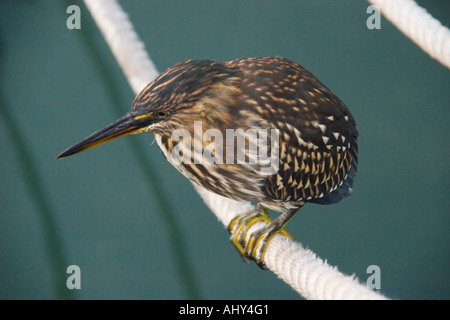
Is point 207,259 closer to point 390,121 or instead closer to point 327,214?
point 327,214

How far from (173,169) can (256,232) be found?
1261 mm

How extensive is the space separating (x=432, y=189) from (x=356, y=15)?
941 millimetres

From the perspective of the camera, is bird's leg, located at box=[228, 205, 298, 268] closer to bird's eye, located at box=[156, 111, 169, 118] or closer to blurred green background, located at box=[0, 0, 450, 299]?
bird's eye, located at box=[156, 111, 169, 118]

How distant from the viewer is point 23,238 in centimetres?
245

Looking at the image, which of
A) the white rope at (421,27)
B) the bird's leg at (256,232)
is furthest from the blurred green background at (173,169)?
the white rope at (421,27)

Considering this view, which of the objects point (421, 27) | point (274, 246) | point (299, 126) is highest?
point (421, 27)

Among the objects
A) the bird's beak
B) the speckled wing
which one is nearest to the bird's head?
the bird's beak

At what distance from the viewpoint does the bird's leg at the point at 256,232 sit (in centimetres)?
126

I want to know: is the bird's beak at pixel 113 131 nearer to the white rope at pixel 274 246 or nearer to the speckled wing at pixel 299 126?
the speckled wing at pixel 299 126

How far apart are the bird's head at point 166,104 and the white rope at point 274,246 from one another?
0.33 meters

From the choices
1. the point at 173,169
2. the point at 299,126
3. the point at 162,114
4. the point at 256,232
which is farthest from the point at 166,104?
the point at 173,169

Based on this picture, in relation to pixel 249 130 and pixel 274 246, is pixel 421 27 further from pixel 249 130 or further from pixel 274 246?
pixel 274 246

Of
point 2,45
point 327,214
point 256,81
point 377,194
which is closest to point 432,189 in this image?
point 377,194

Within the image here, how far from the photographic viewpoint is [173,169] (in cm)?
251
